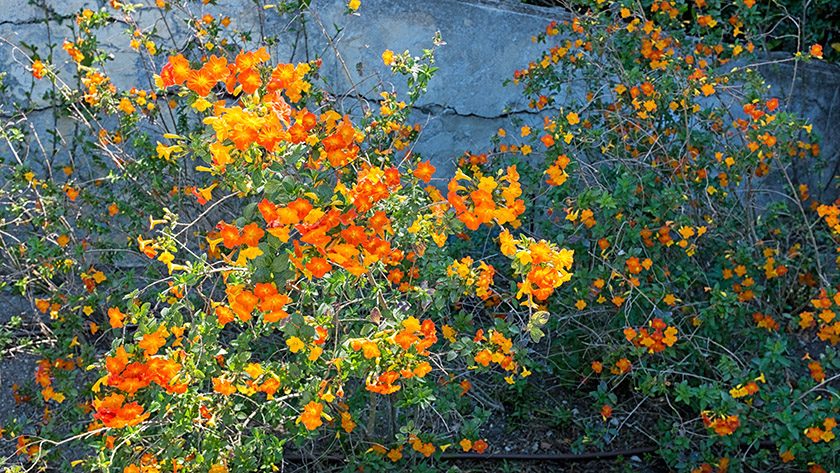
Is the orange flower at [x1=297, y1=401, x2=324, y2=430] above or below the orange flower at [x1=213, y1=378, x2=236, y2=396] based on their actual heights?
below

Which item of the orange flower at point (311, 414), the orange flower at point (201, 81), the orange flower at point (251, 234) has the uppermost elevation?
the orange flower at point (201, 81)

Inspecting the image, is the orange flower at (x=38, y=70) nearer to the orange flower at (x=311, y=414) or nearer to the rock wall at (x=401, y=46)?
the rock wall at (x=401, y=46)

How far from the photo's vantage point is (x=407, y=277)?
2.26 m

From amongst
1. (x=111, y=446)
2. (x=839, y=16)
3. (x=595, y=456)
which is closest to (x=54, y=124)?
(x=111, y=446)

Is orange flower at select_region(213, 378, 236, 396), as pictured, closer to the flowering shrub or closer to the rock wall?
the flowering shrub

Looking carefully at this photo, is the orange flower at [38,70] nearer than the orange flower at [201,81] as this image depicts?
No

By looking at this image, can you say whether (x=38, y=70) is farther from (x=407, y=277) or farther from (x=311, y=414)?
(x=311, y=414)

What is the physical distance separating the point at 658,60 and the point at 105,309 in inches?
85.3

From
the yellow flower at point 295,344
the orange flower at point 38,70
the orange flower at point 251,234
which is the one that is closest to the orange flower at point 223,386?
the yellow flower at point 295,344

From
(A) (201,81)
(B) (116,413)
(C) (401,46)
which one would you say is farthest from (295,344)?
(C) (401,46)

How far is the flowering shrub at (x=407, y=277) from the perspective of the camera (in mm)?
1629

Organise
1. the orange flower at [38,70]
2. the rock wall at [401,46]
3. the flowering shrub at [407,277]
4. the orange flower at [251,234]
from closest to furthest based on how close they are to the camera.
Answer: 1. the orange flower at [251,234]
2. the flowering shrub at [407,277]
3. the orange flower at [38,70]
4. the rock wall at [401,46]

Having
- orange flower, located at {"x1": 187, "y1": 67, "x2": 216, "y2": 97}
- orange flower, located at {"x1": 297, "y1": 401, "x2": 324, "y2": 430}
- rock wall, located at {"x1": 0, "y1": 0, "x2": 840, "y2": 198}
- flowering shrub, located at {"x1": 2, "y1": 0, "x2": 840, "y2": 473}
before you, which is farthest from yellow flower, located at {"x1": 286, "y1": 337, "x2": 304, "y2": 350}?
rock wall, located at {"x1": 0, "y1": 0, "x2": 840, "y2": 198}

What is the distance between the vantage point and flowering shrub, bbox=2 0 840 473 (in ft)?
5.34
